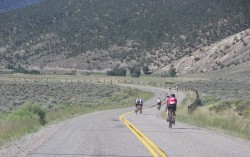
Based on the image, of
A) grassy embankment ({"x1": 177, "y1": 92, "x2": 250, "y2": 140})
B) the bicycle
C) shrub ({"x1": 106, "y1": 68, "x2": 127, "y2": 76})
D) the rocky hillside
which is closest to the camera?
grassy embankment ({"x1": 177, "y1": 92, "x2": 250, "y2": 140})

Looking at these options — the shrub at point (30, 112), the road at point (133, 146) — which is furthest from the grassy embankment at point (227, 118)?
the shrub at point (30, 112)

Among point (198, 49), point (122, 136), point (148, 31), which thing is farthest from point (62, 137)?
point (148, 31)

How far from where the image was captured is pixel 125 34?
143375mm

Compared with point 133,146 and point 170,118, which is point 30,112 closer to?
point 170,118

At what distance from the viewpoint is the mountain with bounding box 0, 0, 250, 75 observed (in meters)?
136

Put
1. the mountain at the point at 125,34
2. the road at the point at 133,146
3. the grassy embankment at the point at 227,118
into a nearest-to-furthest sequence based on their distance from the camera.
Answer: the road at the point at 133,146 < the grassy embankment at the point at 227,118 < the mountain at the point at 125,34

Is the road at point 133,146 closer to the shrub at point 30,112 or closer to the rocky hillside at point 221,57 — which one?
the shrub at point 30,112

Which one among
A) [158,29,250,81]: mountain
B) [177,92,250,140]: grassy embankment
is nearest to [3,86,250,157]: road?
[177,92,250,140]: grassy embankment

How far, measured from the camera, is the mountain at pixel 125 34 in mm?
135875

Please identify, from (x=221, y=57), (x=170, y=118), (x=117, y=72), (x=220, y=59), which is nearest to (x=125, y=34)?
(x=117, y=72)

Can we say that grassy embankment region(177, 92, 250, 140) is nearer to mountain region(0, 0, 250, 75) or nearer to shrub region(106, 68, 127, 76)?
shrub region(106, 68, 127, 76)

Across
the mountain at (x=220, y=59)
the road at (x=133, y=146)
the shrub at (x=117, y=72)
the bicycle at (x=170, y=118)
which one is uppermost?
the mountain at (x=220, y=59)

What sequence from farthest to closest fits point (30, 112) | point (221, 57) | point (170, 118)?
point (221, 57) → point (30, 112) → point (170, 118)

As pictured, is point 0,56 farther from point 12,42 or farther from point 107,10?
point 107,10
